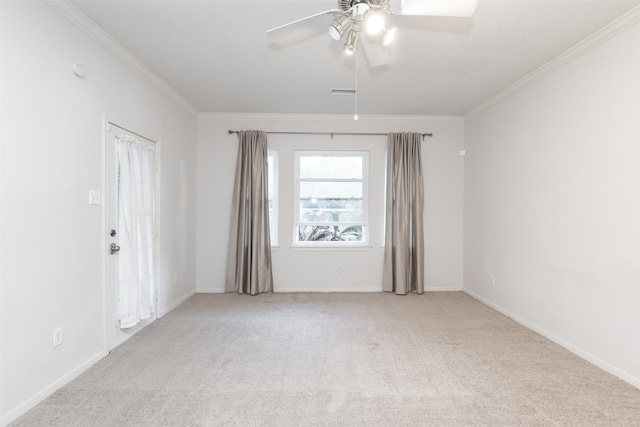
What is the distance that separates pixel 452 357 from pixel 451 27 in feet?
8.74

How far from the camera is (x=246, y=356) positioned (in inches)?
106

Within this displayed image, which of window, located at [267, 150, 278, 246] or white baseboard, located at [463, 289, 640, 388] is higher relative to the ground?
window, located at [267, 150, 278, 246]

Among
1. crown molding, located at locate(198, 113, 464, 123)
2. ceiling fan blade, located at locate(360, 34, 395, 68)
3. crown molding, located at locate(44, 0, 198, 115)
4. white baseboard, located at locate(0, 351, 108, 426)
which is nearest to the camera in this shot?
white baseboard, located at locate(0, 351, 108, 426)

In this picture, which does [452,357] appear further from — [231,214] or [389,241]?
[231,214]

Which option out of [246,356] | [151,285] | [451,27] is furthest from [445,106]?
[151,285]

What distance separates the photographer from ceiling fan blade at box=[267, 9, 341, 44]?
1623mm

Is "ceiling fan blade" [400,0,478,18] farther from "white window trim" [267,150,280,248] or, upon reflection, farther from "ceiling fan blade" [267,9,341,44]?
"white window trim" [267,150,280,248]

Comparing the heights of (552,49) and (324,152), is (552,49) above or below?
above

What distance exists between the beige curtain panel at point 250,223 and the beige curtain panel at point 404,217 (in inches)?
71.1

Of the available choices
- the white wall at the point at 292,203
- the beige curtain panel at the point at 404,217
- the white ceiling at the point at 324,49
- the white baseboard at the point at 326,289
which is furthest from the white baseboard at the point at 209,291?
the white ceiling at the point at 324,49

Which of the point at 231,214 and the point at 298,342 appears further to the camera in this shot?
the point at 231,214

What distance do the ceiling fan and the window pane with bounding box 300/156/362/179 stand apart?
3.00 metres

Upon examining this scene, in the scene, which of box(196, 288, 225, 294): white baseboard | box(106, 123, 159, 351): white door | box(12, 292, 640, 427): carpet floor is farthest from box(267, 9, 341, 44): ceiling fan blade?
box(196, 288, 225, 294): white baseboard

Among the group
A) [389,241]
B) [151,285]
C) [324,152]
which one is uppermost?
[324,152]
